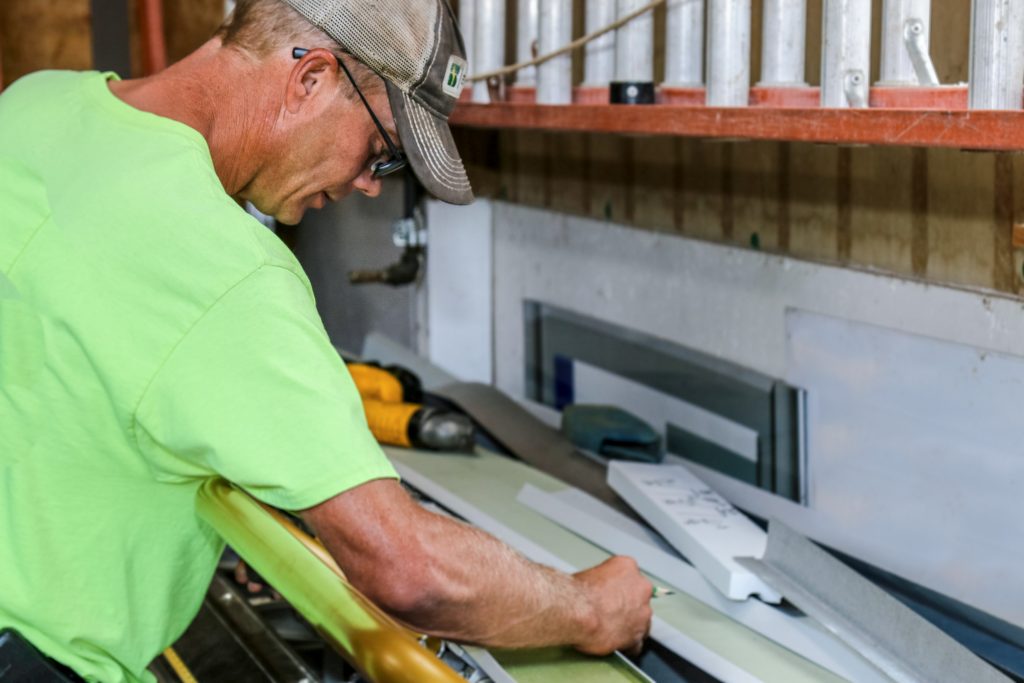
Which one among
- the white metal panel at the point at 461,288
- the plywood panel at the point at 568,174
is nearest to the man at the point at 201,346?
the plywood panel at the point at 568,174

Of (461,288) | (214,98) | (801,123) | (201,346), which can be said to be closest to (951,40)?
(801,123)

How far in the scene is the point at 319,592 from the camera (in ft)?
3.06

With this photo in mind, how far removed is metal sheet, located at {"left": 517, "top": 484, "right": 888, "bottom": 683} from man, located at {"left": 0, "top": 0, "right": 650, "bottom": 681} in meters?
0.22

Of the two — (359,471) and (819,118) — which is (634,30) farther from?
(359,471)

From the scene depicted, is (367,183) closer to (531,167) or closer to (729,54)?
(729,54)

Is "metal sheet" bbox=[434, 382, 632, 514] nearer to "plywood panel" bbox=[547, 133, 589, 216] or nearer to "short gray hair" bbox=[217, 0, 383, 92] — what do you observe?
"plywood panel" bbox=[547, 133, 589, 216]

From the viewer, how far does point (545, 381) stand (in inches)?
110

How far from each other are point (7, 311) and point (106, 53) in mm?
2005

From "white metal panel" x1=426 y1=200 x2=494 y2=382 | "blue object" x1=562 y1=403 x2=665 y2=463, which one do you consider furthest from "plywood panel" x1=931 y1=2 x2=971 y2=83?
"white metal panel" x1=426 y1=200 x2=494 y2=382

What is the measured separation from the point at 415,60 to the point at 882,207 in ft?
2.76

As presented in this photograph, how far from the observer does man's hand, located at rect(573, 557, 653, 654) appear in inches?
50.8

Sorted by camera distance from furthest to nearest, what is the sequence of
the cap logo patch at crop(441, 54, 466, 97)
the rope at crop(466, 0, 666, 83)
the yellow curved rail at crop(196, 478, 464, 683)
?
the rope at crop(466, 0, 666, 83)
the cap logo patch at crop(441, 54, 466, 97)
the yellow curved rail at crop(196, 478, 464, 683)

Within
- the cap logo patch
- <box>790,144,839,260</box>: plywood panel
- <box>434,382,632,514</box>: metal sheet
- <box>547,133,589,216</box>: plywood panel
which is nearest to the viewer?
the cap logo patch

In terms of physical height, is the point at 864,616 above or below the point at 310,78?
below
